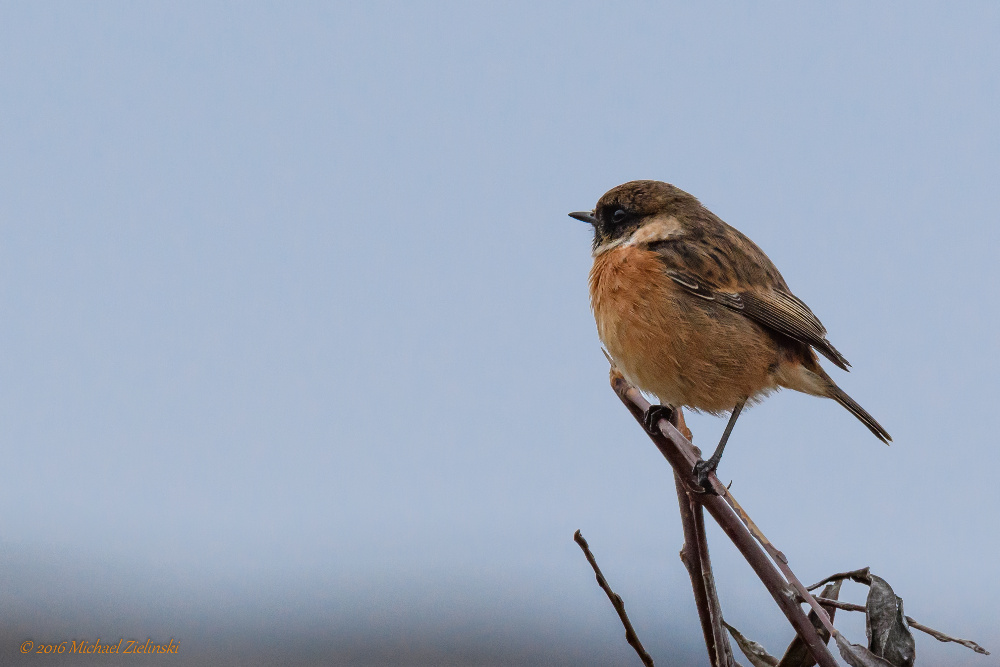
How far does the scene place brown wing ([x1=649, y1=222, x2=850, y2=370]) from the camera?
3836 mm

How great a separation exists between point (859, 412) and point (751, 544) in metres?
2.53

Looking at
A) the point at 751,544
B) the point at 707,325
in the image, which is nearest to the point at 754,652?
the point at 751,544

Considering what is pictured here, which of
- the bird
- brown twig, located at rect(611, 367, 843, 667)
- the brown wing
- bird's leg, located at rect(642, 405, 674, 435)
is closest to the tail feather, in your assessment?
the bird

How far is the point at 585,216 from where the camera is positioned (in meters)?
4.55

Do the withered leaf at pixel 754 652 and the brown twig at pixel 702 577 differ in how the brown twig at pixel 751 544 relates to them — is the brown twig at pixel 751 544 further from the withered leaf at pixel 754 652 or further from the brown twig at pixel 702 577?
the withered leaf at pixel 754 652

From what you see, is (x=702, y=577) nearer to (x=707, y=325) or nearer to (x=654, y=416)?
(x=654, y=416)

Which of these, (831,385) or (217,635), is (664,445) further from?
(217,635)

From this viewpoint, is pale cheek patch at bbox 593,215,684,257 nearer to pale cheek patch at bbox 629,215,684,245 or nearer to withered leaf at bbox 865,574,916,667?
pale cheek patch at bbox 629,215,684,245

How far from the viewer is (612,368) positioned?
308cm

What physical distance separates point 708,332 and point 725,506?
6.38 ft

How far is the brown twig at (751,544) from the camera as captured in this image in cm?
160

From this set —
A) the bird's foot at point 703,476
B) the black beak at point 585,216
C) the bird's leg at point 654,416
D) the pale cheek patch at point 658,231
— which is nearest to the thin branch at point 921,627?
the bird's foot at point 703,476

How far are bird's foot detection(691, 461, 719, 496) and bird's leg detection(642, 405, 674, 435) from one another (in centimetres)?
20

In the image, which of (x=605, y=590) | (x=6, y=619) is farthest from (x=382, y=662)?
(x=605, y=590)
